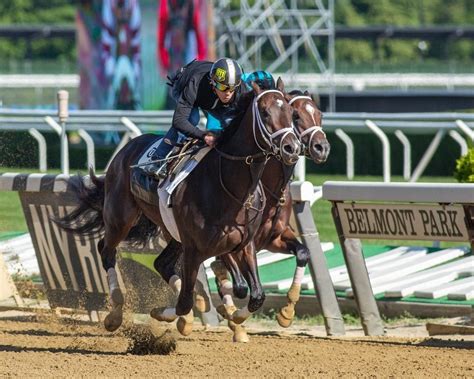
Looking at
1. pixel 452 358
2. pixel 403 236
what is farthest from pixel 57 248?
pixel 452 358

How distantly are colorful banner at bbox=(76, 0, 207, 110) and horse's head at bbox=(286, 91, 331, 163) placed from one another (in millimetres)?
14326

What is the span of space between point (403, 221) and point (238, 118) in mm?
1261

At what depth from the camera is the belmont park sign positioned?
6910 millimetres

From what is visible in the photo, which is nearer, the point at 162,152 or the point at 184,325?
the point at 184,325

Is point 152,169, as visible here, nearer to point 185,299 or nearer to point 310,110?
point 185,299

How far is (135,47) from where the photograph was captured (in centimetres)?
2222

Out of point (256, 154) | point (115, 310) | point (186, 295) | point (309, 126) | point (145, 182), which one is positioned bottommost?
point (115, 310)

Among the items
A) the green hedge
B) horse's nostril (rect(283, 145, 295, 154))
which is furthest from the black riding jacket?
the green hedge

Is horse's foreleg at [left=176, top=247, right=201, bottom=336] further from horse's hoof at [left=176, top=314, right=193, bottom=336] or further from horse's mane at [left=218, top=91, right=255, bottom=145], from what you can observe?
horse's mane at [left=218, top=91, right=255, bottom=145]

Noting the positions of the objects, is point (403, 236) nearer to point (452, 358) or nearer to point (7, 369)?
point (452, 358)

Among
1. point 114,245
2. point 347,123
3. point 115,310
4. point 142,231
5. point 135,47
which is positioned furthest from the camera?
point 135,47

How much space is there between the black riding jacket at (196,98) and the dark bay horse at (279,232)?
41 centimetres

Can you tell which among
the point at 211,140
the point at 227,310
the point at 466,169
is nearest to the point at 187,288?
the point at 227,310

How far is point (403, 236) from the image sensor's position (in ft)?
23.4
